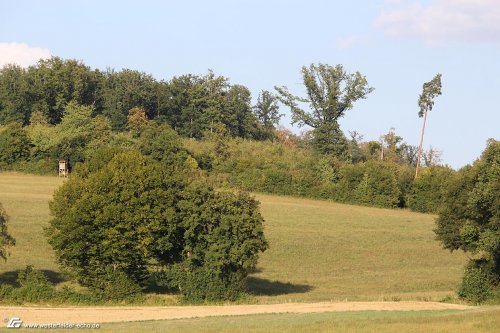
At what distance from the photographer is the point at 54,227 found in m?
52.1

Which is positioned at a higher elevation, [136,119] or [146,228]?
[136,119]

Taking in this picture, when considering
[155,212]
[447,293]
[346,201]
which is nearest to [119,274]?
[155,212]

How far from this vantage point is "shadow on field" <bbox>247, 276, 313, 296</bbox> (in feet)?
186

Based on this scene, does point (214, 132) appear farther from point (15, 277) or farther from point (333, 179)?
point (15, 277)

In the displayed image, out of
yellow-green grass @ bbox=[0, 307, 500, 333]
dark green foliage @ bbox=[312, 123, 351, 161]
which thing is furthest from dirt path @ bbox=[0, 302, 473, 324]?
dark green foliage @ bbox=[312, 123, 351, 161]

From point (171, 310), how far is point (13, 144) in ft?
204

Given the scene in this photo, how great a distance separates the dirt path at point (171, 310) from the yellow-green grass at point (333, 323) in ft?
8.21

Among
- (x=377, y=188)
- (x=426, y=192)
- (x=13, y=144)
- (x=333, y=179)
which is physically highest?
(x=13, y=144)

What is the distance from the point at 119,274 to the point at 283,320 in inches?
582

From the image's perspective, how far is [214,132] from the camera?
13062cm

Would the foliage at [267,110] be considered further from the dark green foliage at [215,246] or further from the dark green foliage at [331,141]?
the dark green foliage at [215,246]

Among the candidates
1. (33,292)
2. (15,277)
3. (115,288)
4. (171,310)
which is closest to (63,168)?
(15,277)

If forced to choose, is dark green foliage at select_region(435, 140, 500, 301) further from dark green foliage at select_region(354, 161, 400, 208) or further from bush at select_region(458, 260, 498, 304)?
dark green foliage at select_region(354, 161, 400, 208)

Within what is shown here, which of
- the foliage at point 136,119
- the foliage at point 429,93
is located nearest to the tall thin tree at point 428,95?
the foliage at point 429,93
